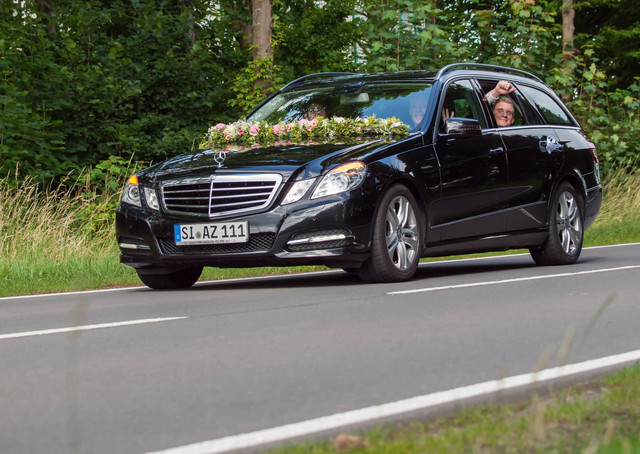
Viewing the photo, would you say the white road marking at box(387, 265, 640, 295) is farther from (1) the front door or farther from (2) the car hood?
(2) the car hood

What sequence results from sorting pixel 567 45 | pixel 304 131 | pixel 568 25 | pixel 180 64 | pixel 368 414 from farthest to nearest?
pixel 568 25
pixel 567 45
pixel 180 64
pixel 304 131
pixel 368 414

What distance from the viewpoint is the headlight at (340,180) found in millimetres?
8719

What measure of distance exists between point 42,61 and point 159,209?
31.6 ft

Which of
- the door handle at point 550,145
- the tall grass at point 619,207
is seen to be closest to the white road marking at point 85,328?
the door handle at point 550,145

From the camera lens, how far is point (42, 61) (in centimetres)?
1798

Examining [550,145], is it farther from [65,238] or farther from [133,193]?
[65,238]

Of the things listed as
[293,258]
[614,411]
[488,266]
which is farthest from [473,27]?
[614,411]

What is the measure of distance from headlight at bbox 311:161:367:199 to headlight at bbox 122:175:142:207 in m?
1.63

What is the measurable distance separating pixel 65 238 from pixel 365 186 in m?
6.54

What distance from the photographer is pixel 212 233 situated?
889 cm

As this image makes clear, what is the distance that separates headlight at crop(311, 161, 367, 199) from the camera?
28.6ft

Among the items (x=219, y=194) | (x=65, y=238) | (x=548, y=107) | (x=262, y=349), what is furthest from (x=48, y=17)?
(x=262, y=349)

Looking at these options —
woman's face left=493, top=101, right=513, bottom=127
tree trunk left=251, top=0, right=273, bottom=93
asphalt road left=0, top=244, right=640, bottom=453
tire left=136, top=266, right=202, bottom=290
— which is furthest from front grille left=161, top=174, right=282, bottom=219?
tree trunk left=251, top=0, right=273, bottom=93

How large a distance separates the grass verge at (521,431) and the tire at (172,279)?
5794 millimetres
